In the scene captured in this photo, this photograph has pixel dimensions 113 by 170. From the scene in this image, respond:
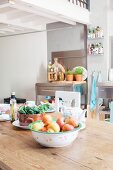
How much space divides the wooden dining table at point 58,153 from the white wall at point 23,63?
376 centimetres

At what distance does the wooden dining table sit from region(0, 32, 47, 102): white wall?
12.3ft

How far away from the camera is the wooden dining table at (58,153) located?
108 centimetres

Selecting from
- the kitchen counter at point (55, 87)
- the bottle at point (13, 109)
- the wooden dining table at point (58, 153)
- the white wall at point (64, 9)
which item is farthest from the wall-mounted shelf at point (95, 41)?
the wooden dining table at point (58, 153)

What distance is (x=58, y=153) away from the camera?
1241mm

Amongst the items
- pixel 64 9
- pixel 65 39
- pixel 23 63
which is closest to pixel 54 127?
pixel 64 9

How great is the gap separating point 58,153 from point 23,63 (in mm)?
4504

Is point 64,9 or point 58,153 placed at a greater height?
point 64,9

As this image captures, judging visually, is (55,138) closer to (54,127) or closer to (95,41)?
(54,127)

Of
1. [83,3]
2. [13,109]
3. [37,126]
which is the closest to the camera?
[37,126]

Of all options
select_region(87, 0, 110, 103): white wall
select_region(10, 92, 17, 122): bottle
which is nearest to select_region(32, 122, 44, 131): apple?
select_region(10, 92, 17, 122): bottle

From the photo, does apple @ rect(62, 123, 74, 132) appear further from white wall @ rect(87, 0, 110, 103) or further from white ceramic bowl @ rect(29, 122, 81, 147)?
white wall @ rect(87, 0, 110, 103)

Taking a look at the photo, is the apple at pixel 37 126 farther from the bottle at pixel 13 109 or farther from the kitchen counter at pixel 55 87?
the kitchen counter at pixel 55 87

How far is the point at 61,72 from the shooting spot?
15.4ft

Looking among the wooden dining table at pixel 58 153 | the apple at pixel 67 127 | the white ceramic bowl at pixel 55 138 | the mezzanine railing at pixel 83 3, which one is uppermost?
the mezzanine railing at pixel 83 3
